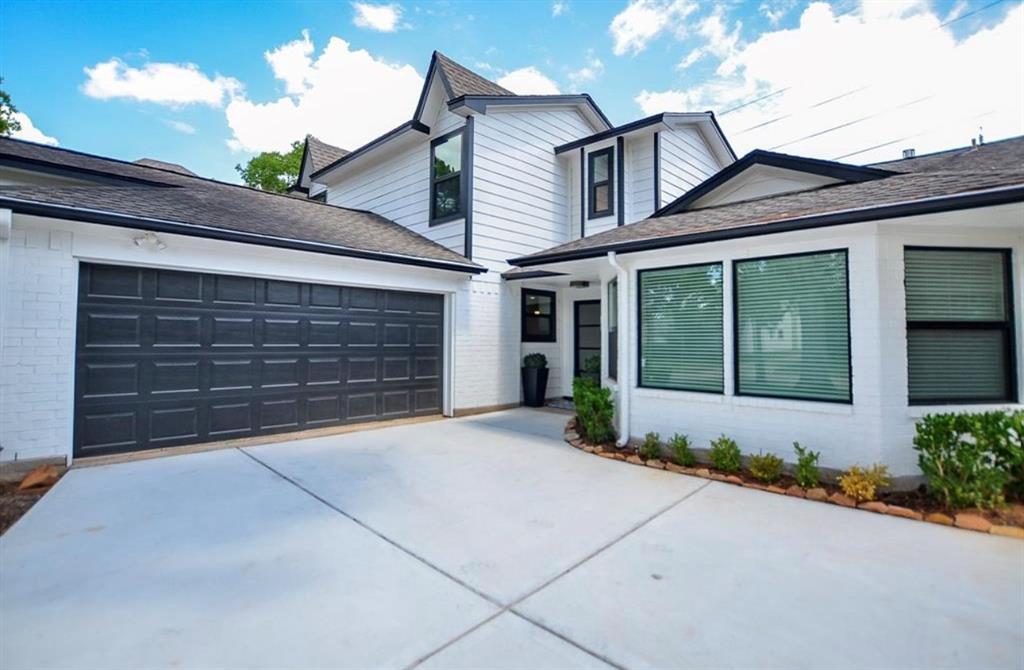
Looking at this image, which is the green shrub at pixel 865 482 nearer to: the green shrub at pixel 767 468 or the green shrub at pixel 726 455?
the green shrub at pixel 767 468

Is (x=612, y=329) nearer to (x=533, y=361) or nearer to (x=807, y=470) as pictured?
(x=533, y=361)

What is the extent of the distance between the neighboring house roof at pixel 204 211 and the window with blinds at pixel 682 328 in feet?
12.6

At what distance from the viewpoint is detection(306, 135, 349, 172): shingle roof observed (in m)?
14.1

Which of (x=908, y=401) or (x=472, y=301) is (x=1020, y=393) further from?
(x=472, y=301)

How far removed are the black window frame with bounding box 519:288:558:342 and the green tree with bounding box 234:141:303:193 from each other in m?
21.8

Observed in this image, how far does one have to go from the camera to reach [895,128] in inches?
564

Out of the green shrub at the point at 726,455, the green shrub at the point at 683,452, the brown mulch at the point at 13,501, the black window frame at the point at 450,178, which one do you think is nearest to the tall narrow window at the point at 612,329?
the green shrub at the point at 683,452

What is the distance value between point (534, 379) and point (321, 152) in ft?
33.9

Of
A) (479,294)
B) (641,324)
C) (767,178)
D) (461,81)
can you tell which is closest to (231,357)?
(479,294)

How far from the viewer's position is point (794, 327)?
496cm

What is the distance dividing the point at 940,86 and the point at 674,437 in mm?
15566

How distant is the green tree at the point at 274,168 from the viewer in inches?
1024

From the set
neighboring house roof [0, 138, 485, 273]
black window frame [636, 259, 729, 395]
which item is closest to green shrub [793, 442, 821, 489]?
black window frame [636, 259, 729, 395]

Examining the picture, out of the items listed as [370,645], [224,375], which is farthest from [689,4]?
[370,645]
